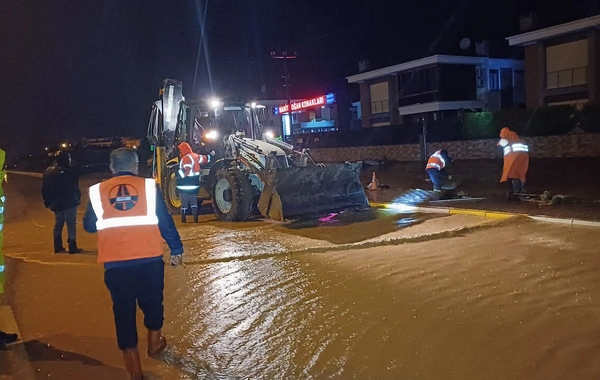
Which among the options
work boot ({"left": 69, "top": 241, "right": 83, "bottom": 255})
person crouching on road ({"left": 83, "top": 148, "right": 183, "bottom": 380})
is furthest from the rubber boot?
person crouching on road ({"left": 83, "top": 148, "right": 183, "bottom": 380})

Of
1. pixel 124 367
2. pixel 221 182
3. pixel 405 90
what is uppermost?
pixel 405 90

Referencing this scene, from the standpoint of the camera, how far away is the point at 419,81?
42.2m

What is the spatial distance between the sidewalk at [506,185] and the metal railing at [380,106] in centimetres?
1896

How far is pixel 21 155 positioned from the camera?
6388 centimetres

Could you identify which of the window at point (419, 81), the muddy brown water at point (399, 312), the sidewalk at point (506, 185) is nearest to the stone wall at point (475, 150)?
the sidewalk at point (506, 185)

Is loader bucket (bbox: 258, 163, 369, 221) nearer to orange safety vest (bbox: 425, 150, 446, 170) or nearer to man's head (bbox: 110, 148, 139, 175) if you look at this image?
orange safety vest (bbox: 425, 150, 446, 170)

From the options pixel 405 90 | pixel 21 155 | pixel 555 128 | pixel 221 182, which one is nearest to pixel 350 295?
pixel 221 182

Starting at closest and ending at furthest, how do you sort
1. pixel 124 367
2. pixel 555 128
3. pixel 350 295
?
1. pixel 124 367
2. pixel 350 295
3. pixel 555 128

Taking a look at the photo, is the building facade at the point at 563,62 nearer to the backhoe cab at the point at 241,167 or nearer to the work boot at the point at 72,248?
the backhoe cab at the point at 241,167

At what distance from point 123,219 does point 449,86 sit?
39.1 m

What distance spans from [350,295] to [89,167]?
39.0 m

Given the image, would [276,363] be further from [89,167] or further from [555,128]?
[89,167]

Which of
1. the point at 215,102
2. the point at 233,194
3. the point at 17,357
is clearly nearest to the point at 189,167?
the point at 233,194

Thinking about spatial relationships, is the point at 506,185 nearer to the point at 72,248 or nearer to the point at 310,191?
the point at 310,191
